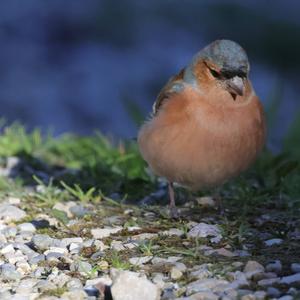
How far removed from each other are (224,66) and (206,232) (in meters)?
0.81

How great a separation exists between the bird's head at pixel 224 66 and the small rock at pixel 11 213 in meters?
1.17

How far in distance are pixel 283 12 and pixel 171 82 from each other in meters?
6.51

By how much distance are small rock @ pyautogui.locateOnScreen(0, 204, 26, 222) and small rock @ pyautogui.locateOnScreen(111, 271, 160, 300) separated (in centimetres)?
135

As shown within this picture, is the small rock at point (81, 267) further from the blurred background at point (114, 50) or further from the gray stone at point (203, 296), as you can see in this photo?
the blurred background at point (114, 50)

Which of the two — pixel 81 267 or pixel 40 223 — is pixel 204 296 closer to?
pixel 81 267

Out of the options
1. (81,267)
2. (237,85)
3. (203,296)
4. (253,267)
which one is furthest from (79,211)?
(203,296)

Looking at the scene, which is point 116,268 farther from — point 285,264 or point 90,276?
point 285,264

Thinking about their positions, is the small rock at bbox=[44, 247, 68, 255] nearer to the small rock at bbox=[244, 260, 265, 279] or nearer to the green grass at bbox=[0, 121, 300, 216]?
the green grass at bbox=[0, 121, 300, 216]

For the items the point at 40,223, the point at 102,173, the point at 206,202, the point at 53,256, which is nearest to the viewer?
the point at 53,256

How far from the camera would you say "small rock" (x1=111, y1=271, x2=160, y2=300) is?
11.3ft

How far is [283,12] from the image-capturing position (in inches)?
433

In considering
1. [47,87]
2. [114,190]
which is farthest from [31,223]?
[47,87]

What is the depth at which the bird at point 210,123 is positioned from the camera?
4488 millimetres

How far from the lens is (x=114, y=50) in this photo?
10688mm
